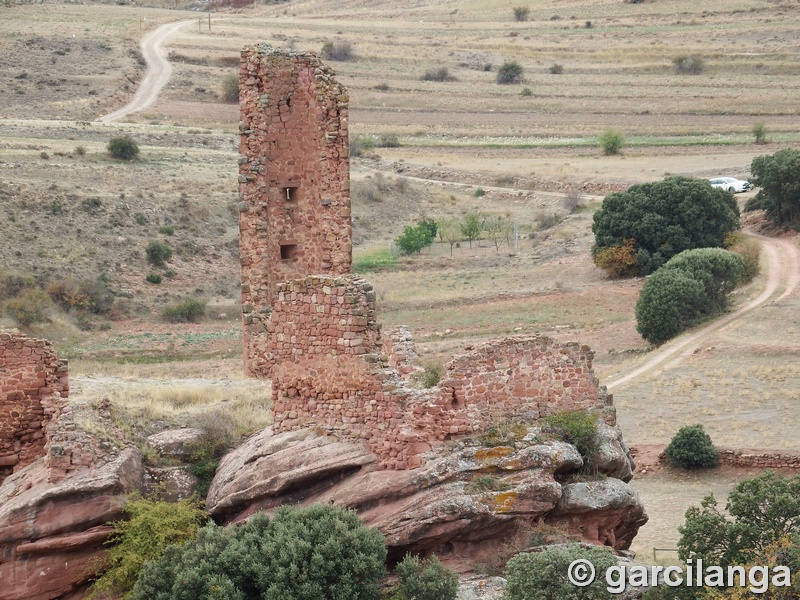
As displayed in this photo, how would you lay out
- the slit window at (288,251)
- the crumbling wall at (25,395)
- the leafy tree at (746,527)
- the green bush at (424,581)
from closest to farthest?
the green bush at (424,581) → the leafy tree at (746,527) → the crumbling wall at (25,395) → the slit window at (288,251)

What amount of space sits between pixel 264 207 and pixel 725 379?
1062 inches

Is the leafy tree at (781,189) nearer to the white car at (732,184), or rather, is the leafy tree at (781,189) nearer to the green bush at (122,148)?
the white car at (732,184)

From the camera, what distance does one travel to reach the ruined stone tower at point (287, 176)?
2447 cm

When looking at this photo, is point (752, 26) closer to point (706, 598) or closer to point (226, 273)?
point (226, 273)

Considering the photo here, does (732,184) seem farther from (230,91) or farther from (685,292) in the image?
(230,91)

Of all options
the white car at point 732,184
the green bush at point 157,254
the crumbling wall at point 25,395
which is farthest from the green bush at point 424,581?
the white car at point 732,184

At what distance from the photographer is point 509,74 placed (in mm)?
116875

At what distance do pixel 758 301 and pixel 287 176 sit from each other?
3720 centimetres

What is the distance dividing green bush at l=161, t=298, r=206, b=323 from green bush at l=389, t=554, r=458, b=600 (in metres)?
35.6

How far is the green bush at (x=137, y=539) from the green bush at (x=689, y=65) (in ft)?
342

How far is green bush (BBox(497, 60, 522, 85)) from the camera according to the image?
117 m

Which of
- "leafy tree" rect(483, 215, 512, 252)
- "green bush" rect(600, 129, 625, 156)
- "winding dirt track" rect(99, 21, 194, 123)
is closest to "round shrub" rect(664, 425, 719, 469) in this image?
"leafy tree" rect(483, 215, 512, 252)

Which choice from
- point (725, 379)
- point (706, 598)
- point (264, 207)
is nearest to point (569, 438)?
point (706, 598)

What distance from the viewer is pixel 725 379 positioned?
4812 cm
